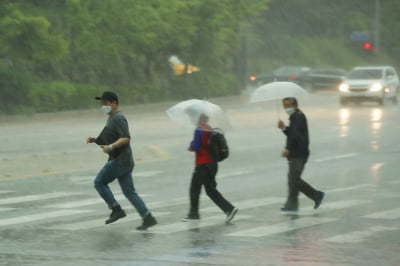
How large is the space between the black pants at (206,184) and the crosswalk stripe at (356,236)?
5.63 feet

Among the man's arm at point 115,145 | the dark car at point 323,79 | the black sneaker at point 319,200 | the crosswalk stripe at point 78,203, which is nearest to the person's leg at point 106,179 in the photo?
the man's arm at point 115,145

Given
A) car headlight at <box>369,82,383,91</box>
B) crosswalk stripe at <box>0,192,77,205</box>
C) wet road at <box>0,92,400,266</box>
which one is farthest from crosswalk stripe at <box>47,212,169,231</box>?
car headlight at <box>369,82,383,91</box>

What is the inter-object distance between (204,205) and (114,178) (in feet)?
9.94

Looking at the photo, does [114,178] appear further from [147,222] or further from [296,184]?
[296,184]

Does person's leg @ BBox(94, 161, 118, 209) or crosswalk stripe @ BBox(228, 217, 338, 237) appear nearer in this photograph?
crosswalk stripe @ BBox(228, 217, 338, 237)

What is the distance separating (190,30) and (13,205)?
111 ft

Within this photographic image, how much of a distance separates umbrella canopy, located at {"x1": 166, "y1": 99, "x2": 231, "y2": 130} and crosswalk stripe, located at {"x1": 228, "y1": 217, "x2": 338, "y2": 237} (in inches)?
53.2

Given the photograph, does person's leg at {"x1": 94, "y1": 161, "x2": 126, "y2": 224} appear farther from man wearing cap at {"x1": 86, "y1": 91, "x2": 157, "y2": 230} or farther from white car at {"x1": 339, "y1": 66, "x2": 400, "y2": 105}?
white car at {"x1": 339, "y1": 66, "x2": 400, "y2": 105}

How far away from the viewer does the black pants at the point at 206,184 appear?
13172mm

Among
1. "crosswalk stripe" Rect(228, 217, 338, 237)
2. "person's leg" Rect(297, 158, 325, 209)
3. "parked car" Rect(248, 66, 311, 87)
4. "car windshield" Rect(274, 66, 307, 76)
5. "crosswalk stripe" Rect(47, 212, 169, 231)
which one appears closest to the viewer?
"crosswalk stripe" Rect(228, 217, 338, 237)

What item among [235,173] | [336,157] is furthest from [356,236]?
[336,157]

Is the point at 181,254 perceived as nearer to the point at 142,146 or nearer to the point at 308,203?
the point at 308,203

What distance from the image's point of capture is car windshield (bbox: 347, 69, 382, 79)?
4638 centimetres

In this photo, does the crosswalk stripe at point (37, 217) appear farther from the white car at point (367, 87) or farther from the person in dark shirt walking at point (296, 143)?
the white car at point (367, 87)
